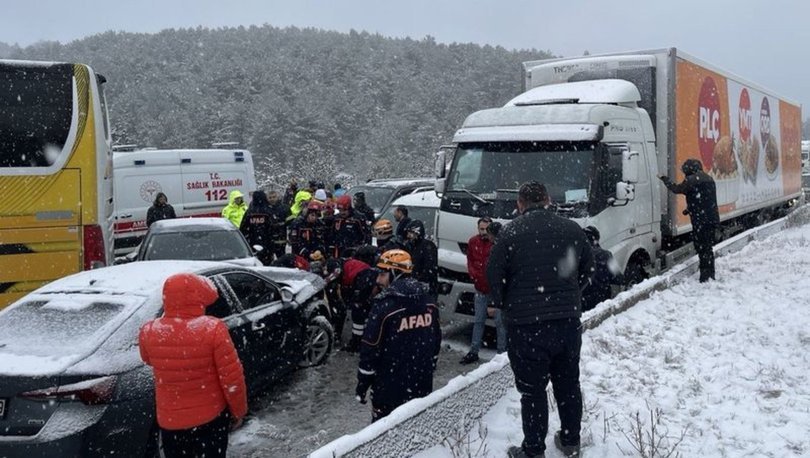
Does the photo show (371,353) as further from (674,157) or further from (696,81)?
(696,81)

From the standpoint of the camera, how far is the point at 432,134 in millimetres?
92250

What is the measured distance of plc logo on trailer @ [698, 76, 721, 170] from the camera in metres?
10.9

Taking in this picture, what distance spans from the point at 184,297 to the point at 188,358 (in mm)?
338

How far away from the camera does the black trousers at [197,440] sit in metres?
3.92

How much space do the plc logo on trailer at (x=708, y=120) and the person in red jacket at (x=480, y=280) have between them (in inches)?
197

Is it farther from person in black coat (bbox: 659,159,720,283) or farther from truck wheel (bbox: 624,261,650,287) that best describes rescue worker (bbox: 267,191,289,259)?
person in black coat (bbox: 659,159,720,283)

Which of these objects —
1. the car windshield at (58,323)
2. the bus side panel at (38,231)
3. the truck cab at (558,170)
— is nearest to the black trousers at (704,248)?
the truck cab at (558,170)

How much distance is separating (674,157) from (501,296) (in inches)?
260

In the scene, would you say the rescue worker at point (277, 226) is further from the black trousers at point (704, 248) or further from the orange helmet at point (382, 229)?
the black trousers at point (704, 248)

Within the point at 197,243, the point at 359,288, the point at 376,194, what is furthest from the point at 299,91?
the point at 359,288

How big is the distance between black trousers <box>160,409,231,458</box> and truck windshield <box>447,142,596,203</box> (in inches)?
194

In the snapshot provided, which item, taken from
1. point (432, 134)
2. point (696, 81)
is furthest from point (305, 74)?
Result: point (696, 81)

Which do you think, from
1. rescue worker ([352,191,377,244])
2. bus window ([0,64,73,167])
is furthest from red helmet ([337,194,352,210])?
bus window ([0,64,73,167])

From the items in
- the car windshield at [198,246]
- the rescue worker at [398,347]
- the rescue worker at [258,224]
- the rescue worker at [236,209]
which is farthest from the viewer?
the rescue worker at [236,209]
